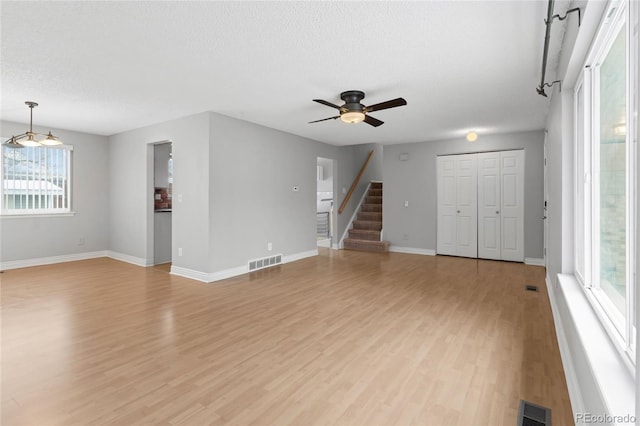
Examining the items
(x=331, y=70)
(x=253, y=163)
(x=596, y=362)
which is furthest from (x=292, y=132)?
(x=596, y=362)

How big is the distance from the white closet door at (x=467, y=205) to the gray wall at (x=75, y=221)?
773 centimetres

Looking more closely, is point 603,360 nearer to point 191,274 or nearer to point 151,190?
point 191,274

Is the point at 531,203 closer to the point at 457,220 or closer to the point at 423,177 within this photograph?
the point at 457,220

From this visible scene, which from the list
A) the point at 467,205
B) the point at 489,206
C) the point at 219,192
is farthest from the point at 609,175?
the point at 467,205

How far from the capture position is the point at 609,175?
1.98 m

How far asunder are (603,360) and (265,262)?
4967 millimetres

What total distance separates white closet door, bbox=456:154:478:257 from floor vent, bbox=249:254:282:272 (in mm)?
3998

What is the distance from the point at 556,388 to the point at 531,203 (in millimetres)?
4968

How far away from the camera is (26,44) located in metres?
2.72

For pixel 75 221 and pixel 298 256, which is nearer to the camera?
pixel 75 221

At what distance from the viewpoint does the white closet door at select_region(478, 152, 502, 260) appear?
257 inches

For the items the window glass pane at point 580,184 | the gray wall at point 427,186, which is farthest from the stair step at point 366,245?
the window glass pane at point 580,184

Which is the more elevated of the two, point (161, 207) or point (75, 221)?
point (161, 207)

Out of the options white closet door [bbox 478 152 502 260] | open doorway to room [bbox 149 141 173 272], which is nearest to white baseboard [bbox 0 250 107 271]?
open doorway to room [bbox 149 141 173 272]
